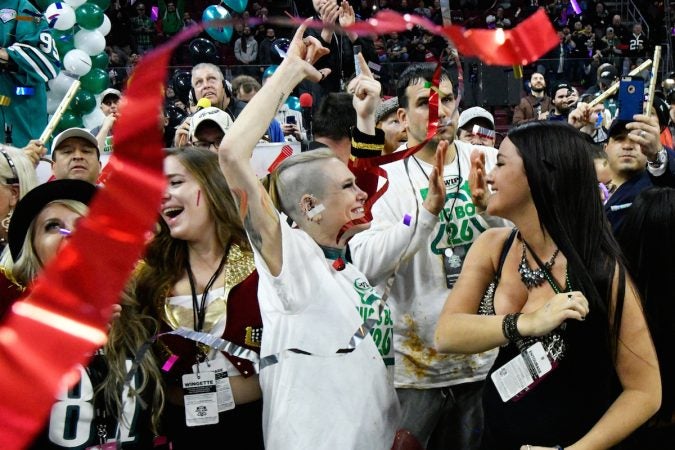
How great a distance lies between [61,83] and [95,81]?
62 centimetres

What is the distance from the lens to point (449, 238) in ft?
10.2

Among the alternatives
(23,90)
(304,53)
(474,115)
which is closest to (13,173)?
(304,53)

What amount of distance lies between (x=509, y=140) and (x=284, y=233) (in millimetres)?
656

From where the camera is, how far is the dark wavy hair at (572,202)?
6.93 feet

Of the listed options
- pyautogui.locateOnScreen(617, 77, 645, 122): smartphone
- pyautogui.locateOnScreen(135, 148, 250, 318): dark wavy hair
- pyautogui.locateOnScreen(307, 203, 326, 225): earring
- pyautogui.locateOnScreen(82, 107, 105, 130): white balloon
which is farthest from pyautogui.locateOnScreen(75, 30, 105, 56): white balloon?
pyautogui.locateOnScreen(307, 203, 326, 225): earring

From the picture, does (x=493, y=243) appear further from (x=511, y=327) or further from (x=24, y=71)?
(x=24, y=71)

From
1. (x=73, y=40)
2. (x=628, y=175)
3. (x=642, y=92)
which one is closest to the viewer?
(x=642, y=92)

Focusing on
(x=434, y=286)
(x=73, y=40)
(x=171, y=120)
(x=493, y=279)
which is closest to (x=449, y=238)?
(x=434, y=286)

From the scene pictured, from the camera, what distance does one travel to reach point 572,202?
7.13 feet

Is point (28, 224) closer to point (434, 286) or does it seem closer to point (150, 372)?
point (150, 372)

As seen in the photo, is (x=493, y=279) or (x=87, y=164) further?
(x=87, y=164)

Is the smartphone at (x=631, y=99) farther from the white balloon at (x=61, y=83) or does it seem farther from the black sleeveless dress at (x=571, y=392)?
the white balloon at (x=61, y=83)

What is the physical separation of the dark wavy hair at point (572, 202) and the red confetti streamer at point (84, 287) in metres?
1.06

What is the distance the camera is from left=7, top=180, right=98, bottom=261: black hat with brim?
98.3 inches
